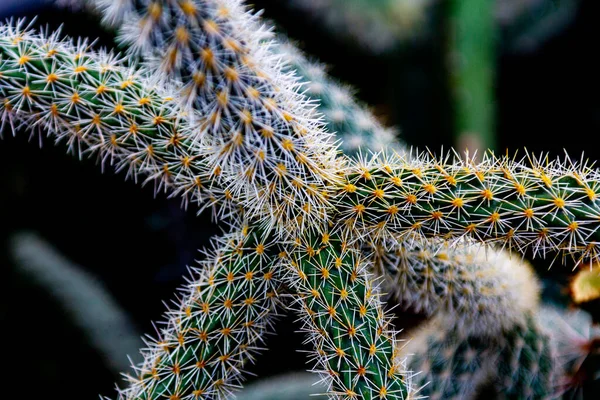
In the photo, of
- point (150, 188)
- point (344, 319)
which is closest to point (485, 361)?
point (344, 319)

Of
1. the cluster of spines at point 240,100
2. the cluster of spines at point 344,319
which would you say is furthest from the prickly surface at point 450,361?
the cluster of spines at point 240,100

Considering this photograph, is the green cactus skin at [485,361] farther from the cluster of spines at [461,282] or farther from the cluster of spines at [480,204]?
the cluster of spines at [480,204]

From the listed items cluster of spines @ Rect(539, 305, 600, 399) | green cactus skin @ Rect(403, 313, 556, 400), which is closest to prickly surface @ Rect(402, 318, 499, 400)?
green cactus skin @ Rect(403, 313, 556, 400)

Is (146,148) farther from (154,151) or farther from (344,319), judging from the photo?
(344,319)

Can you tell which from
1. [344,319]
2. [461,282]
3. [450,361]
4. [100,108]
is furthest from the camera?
[450,361]

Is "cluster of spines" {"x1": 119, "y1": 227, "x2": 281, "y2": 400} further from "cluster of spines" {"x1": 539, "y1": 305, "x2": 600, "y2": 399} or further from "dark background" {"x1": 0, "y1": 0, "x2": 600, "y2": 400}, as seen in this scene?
"cluster of spines" {"x1": 539, "y1": 305, "x2": 600, "y2": 399}
